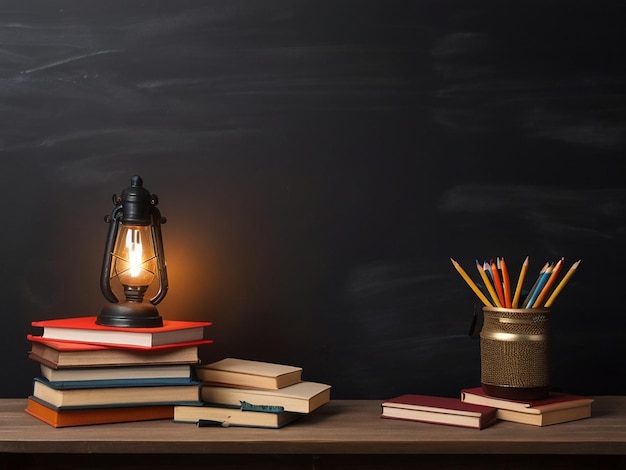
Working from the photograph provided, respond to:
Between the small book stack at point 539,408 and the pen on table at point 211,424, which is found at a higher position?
the small book stack at point 539,408

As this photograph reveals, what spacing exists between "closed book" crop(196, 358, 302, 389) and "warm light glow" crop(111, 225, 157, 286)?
8.9 inches

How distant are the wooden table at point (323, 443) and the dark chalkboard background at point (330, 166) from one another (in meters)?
0.26

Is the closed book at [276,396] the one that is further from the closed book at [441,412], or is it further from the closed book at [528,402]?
the closed book at [528,402]

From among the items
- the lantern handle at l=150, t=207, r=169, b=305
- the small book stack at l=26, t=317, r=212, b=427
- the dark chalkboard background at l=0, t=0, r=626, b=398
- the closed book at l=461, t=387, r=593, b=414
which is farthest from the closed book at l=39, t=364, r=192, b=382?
the closed book at l=461, t=387, r=593, b=414

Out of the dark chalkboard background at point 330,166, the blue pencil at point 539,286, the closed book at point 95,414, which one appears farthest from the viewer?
the dark chalkboard background at point 330,166

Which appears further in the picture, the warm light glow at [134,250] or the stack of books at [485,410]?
the warm light glow at [134,250]

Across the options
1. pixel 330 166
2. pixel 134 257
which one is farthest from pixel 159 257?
pixel 330 166

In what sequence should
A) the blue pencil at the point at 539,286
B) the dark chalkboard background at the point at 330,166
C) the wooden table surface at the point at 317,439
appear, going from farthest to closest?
the dark chalkboard background at the point at 330,166 → the blue pencil at the point at 539,286 → the wooden table surface at the point at 317,439

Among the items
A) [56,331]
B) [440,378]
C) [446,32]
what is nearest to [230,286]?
[56,331]

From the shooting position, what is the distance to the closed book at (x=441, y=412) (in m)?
1.37

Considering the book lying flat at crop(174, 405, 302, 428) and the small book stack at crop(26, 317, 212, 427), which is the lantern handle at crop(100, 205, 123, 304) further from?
the book lying flat at crop(174, 405, 302, 428)

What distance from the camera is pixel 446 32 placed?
1761 mm

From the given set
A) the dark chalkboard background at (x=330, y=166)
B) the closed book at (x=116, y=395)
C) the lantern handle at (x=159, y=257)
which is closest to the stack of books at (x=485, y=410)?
the dark chalkboard background at (x=330, y=166)

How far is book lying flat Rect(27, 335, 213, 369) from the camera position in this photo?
138 cm
